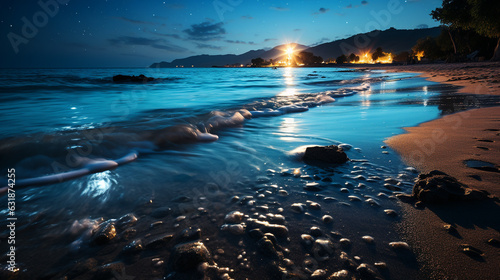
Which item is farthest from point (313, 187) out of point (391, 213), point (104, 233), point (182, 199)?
point (104, 233)

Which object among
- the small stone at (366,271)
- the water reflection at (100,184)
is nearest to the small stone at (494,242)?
the small stone at (366,271)

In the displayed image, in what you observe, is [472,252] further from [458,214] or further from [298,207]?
[298,207]

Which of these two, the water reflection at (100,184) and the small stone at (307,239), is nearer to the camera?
the small stone at (307,239)

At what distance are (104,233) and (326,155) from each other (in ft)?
9.08

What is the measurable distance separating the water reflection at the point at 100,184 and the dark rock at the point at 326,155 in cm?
265

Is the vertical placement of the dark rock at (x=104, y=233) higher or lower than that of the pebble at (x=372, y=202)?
higher

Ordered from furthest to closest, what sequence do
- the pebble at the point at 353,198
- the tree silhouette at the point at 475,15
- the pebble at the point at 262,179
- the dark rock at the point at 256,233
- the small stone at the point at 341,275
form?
the tree silhouette at the point at 475,15 < the pebble at the point at 262,179 < the pebble at the point at 353,198 < the dark rock at the point at 256,233 < the small stone at the point at 341,275

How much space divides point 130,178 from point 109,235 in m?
1.32

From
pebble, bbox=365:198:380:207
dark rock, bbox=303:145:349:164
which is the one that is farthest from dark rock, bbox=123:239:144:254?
dark rock, bbox=303:145:349:164

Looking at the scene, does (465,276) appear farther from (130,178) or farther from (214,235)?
(130,178)

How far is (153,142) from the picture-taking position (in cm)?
468

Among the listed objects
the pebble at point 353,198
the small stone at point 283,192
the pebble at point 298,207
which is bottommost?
the pebble at point 353,198

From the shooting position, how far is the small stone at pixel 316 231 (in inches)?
70.7

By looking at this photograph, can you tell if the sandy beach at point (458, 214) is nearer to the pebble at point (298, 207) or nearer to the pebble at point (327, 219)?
the pebble at point (327, 219)
